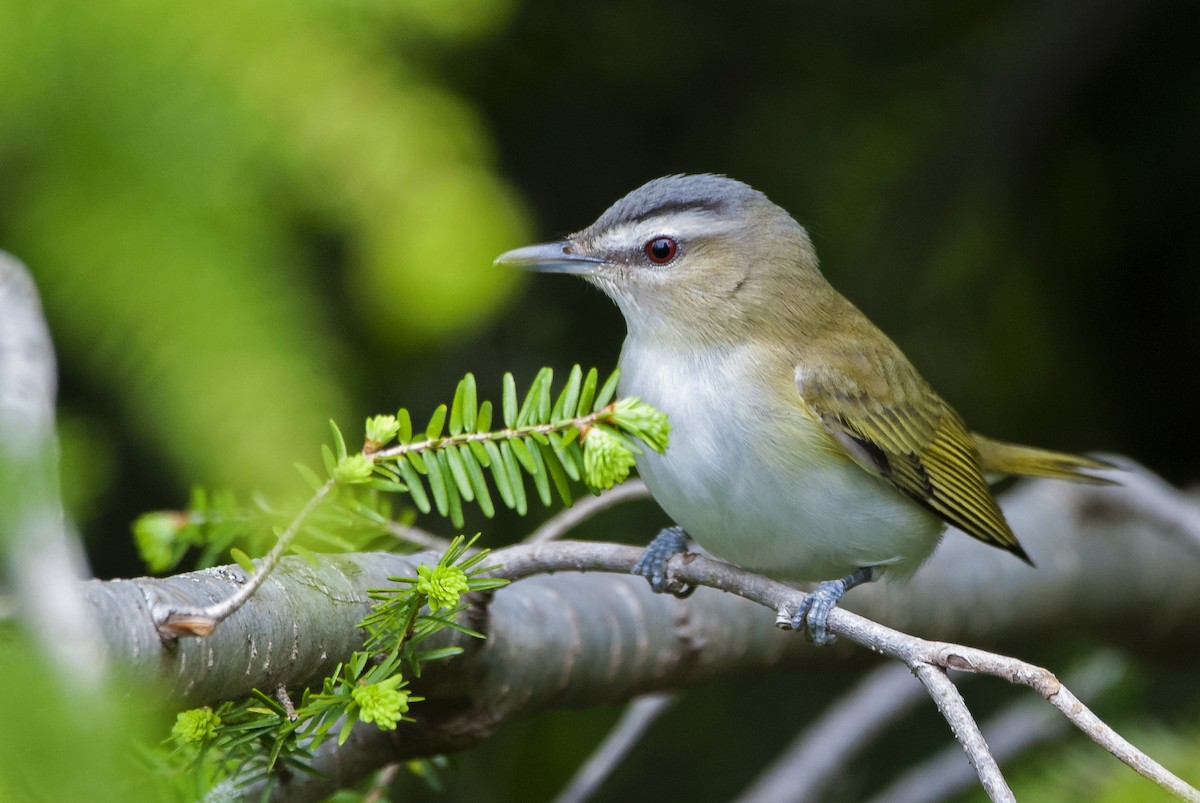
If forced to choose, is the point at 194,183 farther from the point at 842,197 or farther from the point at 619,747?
the point at 842,197

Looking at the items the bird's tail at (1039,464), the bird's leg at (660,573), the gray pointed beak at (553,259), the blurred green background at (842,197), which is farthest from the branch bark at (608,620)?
the gray pointed beak at (553,259)

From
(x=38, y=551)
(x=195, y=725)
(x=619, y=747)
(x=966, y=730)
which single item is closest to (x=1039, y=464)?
(x=619, y=747)

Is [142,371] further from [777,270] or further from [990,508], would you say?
[990,508]

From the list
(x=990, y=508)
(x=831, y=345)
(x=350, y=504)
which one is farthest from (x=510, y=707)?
(x=990, y=508)

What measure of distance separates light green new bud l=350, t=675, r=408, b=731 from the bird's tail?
95.9 inches

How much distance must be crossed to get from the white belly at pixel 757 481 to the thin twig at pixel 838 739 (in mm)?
887

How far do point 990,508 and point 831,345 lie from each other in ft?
1.99

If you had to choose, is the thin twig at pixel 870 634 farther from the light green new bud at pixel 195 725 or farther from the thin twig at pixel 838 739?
the thin twig at pixel 838 739

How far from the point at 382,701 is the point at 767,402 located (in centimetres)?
143

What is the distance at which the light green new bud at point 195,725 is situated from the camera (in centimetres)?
144

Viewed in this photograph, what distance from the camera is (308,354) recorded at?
60.4 inches

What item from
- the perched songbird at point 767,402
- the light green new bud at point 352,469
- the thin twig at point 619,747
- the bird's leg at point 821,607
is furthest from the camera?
the thin twig at point 619,747

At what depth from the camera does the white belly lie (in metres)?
2.50

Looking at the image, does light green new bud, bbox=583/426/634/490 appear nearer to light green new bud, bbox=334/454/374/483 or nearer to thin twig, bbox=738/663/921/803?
light green new bud, bbox=334/454/374/483
